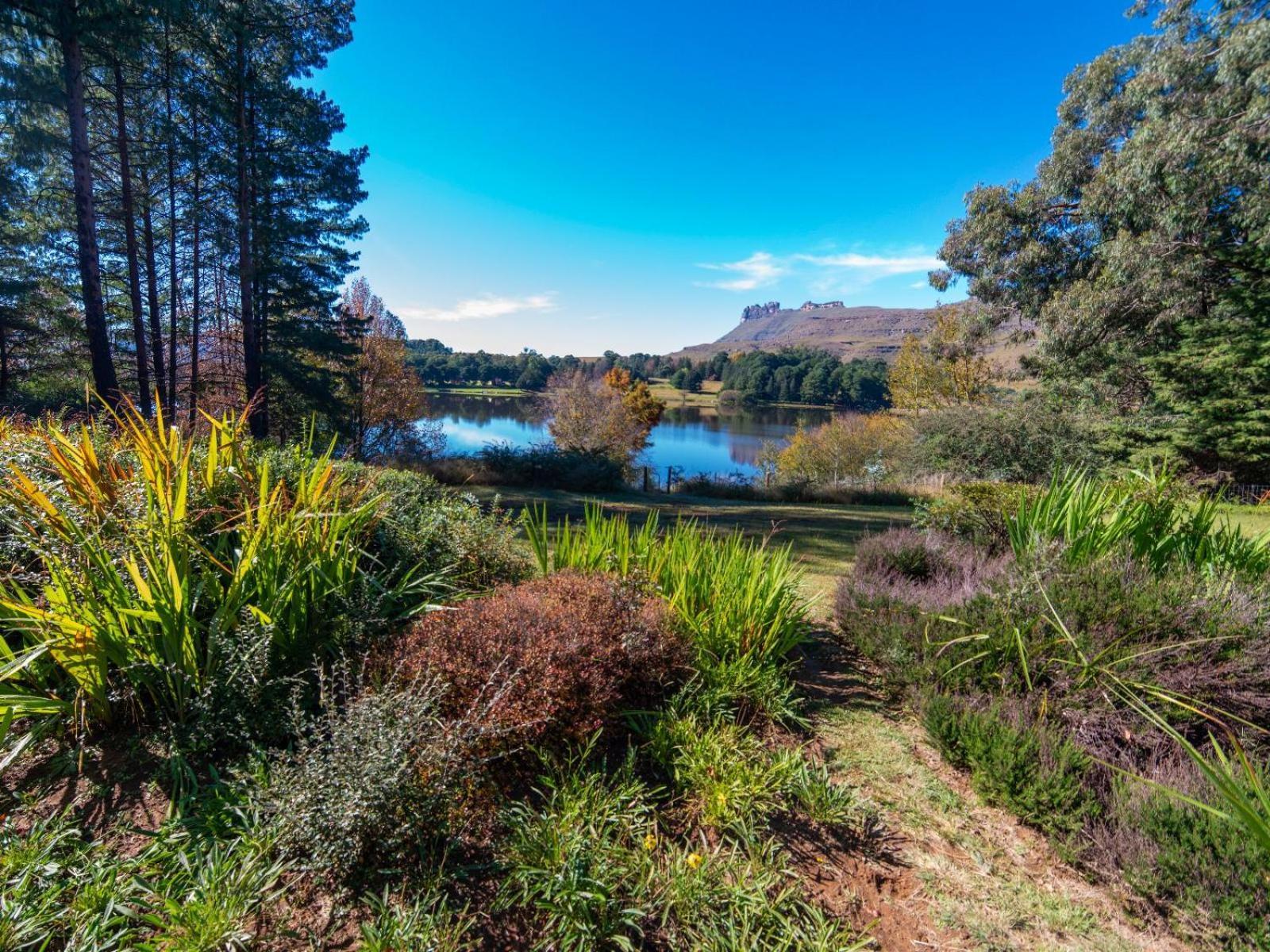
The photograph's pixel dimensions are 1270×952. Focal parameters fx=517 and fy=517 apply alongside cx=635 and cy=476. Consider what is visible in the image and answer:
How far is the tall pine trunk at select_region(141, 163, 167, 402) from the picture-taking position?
41.3ft

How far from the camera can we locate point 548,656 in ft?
7.20

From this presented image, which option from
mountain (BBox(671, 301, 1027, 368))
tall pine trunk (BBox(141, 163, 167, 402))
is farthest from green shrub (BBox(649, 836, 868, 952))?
mountain (BBox(671, 301, 1027, 368))

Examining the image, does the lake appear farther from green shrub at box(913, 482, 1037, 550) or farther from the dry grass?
the dry grass

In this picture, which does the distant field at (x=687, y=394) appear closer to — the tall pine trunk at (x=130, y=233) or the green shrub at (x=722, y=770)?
the tall pine trunk at (x=130, y=233)

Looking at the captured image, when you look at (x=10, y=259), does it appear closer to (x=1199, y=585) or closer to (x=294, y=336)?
(x=294, y=336)

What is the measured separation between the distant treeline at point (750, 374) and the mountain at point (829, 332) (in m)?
34.8

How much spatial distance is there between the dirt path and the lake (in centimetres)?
3429

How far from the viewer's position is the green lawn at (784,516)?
5996 mm

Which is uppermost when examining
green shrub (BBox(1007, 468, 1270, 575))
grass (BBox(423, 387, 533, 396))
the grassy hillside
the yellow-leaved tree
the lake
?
the grassy hillside

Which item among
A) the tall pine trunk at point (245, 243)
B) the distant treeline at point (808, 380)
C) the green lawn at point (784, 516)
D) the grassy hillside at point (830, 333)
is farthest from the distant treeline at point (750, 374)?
the green lawn at point (784, 516)

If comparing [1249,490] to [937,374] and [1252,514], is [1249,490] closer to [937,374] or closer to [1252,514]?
[1252,514]

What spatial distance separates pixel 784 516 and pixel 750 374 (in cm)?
6939

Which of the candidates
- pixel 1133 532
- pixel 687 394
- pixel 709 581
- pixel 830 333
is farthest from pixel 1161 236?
pixel 830 333

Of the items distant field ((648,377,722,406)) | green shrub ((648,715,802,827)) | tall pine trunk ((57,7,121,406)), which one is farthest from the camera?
distant field ((648,377,722,406))
